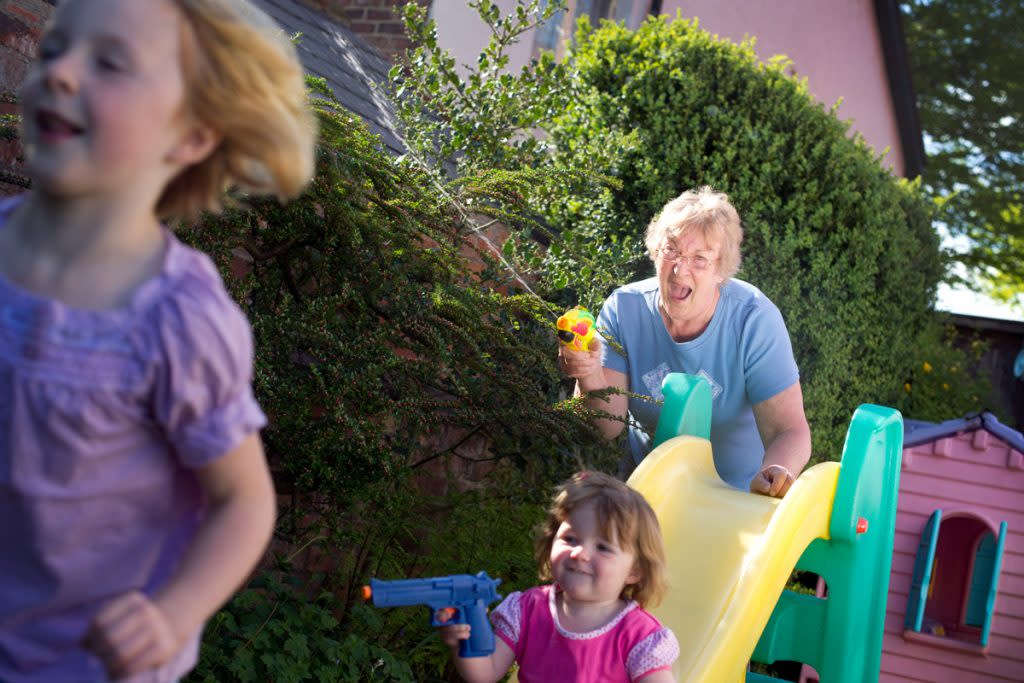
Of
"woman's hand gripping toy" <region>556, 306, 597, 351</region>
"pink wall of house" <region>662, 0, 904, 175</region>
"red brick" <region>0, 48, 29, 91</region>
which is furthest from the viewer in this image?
"pink wall of house" <region>662, 0, 904, 175</region>

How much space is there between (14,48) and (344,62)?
3.66 m

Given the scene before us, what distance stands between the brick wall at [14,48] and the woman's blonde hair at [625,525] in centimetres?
170

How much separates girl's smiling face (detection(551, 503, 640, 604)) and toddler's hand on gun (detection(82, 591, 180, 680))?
64.0 inches

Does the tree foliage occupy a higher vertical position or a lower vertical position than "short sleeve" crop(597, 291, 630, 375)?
higher

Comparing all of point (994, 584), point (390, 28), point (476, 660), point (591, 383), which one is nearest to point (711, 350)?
point (591, 383)

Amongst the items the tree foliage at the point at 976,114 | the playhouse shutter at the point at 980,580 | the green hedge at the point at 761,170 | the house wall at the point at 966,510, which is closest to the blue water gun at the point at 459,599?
the green hedge at the point at 761,170

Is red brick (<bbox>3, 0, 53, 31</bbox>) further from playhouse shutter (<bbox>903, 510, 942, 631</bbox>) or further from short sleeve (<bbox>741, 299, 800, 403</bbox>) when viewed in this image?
playhouse shutter (<bbox>903, 510, 942, 631</bbox>)

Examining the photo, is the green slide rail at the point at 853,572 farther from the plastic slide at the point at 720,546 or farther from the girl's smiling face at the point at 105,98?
the girl's smiling face at the point at 105,98

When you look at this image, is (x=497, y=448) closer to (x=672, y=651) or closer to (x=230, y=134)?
(x=672, y=651)

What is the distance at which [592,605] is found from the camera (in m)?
2.77

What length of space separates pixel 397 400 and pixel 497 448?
60cm

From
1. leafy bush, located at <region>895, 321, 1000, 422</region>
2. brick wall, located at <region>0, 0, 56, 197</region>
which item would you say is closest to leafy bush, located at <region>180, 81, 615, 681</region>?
brick wall, located at <region>0, 0, 56, 197</region>

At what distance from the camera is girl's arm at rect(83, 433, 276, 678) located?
115 centimetres

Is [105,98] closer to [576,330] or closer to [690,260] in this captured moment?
[576,330]
